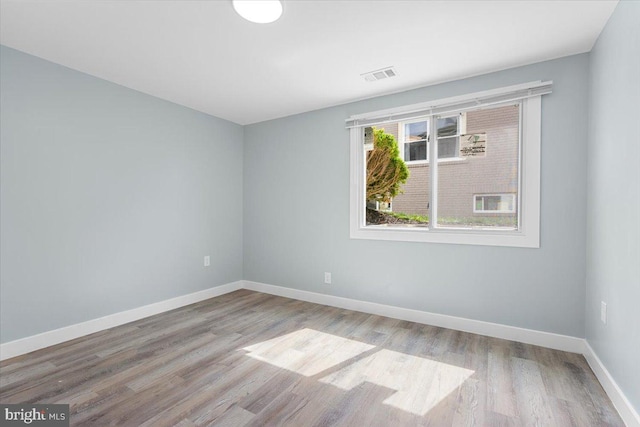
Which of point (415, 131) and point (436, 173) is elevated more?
point (415, 131)

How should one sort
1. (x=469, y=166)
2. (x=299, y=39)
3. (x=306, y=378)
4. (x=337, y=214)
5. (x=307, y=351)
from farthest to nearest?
(x=337, y=214)
(x=469, y=166)
(x=307, y=351)
(x=299, y=39)
(x=306, y=378)

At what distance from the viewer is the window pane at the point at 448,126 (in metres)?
2.88

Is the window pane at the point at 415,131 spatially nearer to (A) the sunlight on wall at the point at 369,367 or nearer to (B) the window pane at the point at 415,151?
(B) the window pane at the point at 415,151

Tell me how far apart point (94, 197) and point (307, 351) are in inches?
95.4

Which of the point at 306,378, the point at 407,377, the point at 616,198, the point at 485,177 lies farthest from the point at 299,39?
the point at 407,377

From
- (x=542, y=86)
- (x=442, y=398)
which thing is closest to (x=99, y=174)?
(x=442, y=398)

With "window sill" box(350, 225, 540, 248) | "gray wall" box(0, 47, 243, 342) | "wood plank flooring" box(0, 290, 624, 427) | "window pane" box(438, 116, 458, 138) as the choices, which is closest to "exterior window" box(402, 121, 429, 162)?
"window pane" box(438, 116, 458, 138)

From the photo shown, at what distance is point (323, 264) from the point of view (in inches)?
142

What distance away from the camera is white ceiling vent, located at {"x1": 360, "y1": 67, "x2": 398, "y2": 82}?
2.62m

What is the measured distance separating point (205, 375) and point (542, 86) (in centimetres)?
346

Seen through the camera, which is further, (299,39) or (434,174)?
(434,174)

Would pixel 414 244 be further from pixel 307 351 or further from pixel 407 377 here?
pixel 307 351

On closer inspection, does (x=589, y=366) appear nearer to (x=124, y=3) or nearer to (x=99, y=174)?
(x=124, y=3)

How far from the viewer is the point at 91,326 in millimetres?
2705
